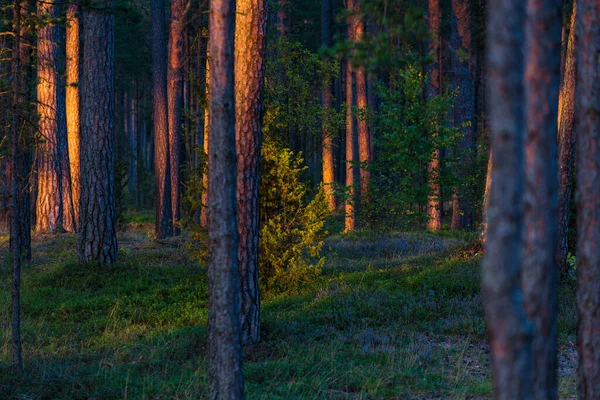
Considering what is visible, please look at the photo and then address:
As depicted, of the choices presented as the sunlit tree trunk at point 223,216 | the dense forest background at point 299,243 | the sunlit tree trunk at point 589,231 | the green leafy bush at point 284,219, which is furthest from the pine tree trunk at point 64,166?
the sunlit tree trunk at point 589,231

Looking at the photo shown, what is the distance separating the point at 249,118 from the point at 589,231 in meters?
5.48

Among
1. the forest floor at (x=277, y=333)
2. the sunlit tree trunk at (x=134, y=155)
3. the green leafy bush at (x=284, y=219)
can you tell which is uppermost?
the sunlit tree trunk at (x=134, y=155)

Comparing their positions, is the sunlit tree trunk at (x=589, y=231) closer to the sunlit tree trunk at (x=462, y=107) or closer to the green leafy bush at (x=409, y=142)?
the green leafy bush at (x=409, y=142)

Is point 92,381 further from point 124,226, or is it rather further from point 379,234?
point 124,226

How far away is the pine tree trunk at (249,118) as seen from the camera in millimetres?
9461

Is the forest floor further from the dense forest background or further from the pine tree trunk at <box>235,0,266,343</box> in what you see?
the pine tree trunk at <box>235,0,266,343</box>

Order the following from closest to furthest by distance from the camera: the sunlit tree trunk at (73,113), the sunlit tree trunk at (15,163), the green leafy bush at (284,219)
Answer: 1. the sunlit tree trunk at (15,163)
2. the green leafy bush at (284,219)
3. the sunlit tree trunk at (73,113)

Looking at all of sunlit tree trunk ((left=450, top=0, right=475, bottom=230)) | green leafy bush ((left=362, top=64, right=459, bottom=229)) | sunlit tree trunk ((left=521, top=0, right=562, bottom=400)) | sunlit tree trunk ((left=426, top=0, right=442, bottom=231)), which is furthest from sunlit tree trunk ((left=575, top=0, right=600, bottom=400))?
sunlit tree trunk ((left=450, top=0, right=475, bottom=230))

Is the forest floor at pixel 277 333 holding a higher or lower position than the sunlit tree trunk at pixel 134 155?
lower

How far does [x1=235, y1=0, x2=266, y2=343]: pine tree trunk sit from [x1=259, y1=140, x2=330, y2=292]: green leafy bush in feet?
10.1

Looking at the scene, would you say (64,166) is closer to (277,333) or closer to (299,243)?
(299,243)

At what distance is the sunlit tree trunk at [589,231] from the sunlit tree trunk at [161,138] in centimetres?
1858

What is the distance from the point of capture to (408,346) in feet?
30.3

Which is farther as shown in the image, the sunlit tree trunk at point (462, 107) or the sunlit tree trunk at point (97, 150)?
the sunlit tree trunk at point (462, 107)
